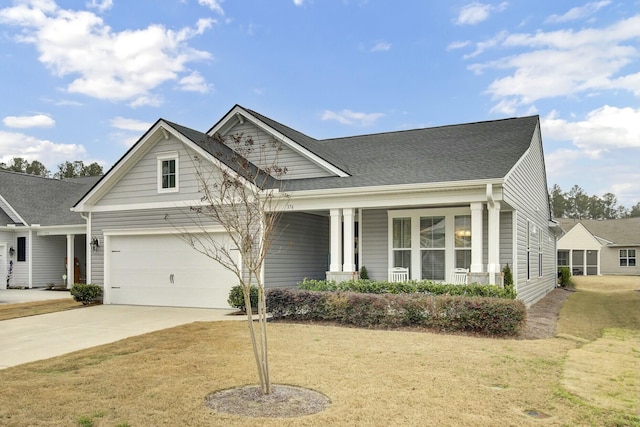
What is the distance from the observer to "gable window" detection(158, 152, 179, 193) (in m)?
15.0

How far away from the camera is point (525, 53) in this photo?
19.3 metres

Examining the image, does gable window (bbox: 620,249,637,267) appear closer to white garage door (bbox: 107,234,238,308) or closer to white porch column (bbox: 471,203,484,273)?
white porch column (bbox: 471,203,484,273)

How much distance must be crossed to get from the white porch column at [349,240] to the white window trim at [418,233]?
68.4 inches

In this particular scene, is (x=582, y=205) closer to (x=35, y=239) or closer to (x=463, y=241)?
(x=463, y=241)

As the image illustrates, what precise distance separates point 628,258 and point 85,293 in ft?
129

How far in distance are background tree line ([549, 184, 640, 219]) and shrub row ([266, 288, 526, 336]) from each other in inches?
3282

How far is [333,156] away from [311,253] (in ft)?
10.5

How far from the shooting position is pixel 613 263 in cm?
4034

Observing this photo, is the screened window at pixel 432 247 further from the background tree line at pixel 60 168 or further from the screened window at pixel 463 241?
the background tree line at pixel 60 168

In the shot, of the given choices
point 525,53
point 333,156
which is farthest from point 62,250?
point 525,53

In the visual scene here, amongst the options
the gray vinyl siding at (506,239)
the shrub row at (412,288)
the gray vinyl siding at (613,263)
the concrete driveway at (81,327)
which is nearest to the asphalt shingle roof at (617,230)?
the gray vinyl siding at (613,263)

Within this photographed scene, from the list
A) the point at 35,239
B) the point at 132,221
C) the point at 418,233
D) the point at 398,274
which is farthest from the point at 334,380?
the point at 35,239

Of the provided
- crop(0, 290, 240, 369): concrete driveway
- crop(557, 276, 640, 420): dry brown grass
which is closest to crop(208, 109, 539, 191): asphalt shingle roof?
crop(557, 276, 640, 420): dry brown grass

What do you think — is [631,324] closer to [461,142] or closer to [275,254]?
[461,142]
